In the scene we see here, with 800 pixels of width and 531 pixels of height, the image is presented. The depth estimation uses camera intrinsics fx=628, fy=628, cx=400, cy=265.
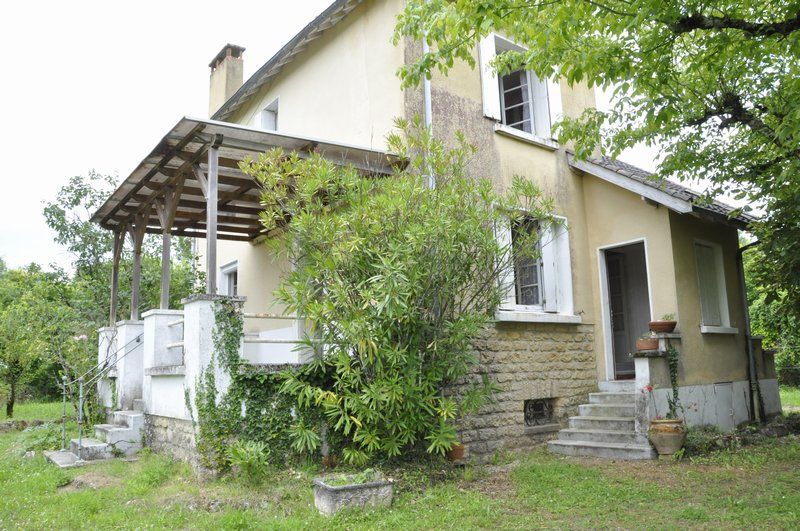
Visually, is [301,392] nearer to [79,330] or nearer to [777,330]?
A: [79,330]

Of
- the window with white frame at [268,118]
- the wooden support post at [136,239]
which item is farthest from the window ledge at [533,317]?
the window with white frame at [268,118]

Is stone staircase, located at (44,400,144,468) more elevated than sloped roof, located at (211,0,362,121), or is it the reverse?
sloped roof, located at (211,0,362,121)

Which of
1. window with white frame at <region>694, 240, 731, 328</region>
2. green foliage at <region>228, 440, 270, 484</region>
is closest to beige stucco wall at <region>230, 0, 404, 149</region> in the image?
green foliage at <region>228, 440, 270, 484</region>

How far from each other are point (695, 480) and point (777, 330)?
691 centimetres

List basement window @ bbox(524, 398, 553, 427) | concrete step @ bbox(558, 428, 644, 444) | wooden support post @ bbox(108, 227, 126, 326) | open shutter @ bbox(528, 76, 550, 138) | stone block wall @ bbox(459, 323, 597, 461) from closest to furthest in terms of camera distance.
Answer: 1. concrete step @ bbox(558, 428, 644, 444)
2. stone block wall @ bbox(459, 323, 597, 461)
3. basement window @ bbox(524, 398, 553, 427)
4. open shutter @ bbox(528, 76, 550, 138)
5. wooden support post @ bbox(108, 227, 126, 326)

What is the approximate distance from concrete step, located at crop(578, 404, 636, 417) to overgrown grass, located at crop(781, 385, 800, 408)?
8575mm

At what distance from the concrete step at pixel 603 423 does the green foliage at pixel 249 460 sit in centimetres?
468

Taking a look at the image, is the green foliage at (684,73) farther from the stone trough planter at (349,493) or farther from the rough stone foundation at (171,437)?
the rough stone foundation at (171,437)

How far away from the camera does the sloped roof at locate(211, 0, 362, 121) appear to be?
980 cm

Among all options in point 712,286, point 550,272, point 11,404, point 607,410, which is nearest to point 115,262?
point 550,272

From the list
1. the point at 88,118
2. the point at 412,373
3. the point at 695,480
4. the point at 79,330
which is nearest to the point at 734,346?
the point at 695,480

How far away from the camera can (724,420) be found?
32.2 ft

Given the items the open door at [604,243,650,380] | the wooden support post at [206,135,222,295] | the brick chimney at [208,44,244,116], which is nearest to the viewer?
the wooden support post at [206,135,222,295]

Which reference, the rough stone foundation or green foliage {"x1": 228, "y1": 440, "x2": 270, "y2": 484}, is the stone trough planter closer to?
green foliage {"x1": 228, "y1": 440, "x2": 270, "y2": 484}
